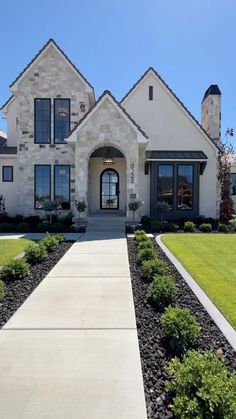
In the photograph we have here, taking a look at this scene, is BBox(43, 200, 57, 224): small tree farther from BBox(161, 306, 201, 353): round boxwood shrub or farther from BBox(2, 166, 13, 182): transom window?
BBox(161, 306, 201, 353): round boxwood shrub

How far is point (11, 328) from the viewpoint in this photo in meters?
4.57

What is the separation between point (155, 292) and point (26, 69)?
16.6 m

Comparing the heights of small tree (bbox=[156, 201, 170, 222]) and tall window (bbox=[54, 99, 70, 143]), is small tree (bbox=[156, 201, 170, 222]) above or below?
below

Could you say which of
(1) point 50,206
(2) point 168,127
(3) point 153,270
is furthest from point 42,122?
(3) point 153,270

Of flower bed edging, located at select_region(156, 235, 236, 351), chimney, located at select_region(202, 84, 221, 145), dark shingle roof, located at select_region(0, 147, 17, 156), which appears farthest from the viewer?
chimney, located at select_region(202, 84, 221, 145)

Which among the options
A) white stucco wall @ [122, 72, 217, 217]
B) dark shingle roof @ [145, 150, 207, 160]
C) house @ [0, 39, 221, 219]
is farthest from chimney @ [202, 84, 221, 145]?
dark shingle roof @ [145, 150, 207, 160]

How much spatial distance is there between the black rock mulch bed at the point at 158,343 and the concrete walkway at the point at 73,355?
106mm

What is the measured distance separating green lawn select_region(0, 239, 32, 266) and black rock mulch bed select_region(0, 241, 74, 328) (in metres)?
1.08

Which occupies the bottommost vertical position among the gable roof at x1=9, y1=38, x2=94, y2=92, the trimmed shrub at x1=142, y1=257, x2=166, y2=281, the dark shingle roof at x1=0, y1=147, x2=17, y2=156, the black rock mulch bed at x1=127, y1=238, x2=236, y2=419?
the black rock mulch bed at x1=127, y1=238, x2=236, y2=419

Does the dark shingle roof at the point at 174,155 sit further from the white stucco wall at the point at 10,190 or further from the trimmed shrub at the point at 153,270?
the trimmed shrub at the point at 153,270

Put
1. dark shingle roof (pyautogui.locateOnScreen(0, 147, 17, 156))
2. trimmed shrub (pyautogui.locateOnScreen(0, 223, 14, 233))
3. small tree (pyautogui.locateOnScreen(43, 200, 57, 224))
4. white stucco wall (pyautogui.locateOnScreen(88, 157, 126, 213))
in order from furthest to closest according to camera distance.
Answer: white stucco wall (pyautogui.locateOnScreen(88, 157, 126, 213)) < dark shingle roof (pyautogui.locateOnScreen(0, 147, 17, 156)) < small tree (pyautogui.locateOnScreen(43, 200, 57, 224)) < trimmed shrub (pyautogui.locateOnScreen(0, 223, 14, 233))

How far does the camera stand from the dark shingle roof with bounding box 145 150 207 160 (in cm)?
1798

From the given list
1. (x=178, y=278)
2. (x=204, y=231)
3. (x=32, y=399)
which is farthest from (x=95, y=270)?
(x=204, y=231)

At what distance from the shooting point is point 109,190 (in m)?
20.0
